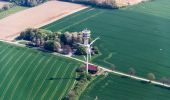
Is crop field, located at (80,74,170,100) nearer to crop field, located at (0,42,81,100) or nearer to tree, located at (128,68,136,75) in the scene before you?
tree, located at (128,68,136,75)

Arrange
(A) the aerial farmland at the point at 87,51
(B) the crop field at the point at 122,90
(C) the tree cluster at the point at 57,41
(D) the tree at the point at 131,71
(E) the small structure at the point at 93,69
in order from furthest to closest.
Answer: (C) the tree cluster at the point at 57,41 < (E) the small structure at the point at 93,69 < (D) the tree at the point at 131,71 < (A) the aerial farmland at the point at 87,51 < (B) the crop field at the point at 122,90

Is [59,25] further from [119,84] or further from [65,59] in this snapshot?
[119,84]

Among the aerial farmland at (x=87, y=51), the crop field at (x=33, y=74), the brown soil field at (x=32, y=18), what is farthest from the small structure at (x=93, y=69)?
the brown soil field at (x=32, y=18)

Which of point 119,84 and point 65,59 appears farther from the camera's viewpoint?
point 65,59

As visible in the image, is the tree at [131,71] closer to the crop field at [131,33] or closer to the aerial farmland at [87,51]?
the aerial farmland at [87,51]

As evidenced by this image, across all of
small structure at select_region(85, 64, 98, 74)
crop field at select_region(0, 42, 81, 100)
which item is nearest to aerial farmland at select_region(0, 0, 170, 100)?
crop field at select_region(0, 42, 81, 100)

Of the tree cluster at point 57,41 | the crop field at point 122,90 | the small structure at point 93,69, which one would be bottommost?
the crop field at point 122,90

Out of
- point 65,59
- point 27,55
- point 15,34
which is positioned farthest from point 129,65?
point 15,34

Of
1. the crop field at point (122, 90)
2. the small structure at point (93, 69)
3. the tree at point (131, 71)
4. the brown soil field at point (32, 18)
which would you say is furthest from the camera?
the brown soil field at point (32, 18)
